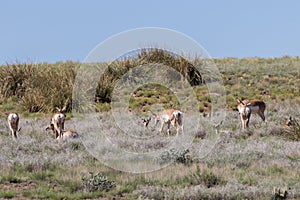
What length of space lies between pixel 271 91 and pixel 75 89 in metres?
9.87

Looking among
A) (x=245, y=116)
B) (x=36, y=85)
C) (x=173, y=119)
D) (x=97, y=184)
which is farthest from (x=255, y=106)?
(x=36, y=85)

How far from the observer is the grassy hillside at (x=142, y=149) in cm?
945

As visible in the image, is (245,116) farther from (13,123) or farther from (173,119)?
(13,123)

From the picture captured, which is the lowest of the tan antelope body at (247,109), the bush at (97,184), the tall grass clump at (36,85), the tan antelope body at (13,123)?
the bush at (97,184)

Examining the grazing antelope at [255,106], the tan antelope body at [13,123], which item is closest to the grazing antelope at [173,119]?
the grazing antelope at [255,106]

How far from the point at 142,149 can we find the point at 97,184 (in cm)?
420

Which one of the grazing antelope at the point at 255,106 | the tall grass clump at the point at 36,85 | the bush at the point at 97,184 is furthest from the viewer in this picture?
the tall grass clump at the point at 36,85

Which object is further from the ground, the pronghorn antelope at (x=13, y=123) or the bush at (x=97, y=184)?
the pronghorn antelope at (x=13, y=123)

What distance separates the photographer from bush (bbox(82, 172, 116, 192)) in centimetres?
958

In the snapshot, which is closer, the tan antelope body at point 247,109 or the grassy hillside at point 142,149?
the grassy hillside at point 142,149

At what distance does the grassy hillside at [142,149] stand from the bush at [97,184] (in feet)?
0.05

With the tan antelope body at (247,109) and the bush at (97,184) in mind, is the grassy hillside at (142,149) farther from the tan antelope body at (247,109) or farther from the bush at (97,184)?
the tan antelope body at (247,109)

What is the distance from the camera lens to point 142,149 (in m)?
13.8

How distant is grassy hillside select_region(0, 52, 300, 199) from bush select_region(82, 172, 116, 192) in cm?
2
